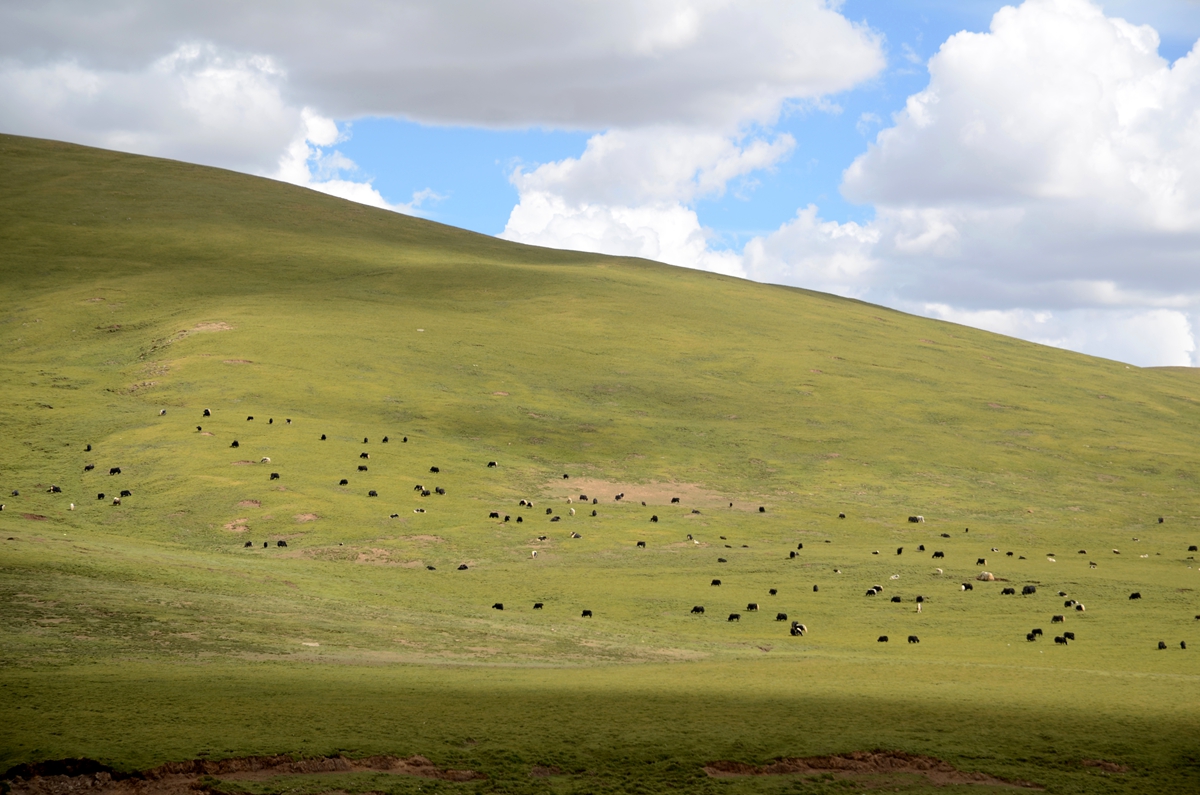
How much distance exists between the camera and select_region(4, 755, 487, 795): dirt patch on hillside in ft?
44.7

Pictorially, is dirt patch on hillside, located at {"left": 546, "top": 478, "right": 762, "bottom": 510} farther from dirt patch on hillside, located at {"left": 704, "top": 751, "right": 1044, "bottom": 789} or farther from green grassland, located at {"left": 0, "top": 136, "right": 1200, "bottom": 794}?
dirt patch on hillside, located at {"left": 704, "top": 751, "right": 1044, "bottom": 789}

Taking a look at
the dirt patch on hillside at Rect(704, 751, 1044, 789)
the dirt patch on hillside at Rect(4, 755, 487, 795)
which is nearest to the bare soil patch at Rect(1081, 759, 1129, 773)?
the dirt patch on hillside at Rect(704, 751, 1044, 789)

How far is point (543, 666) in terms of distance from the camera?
2356 cm

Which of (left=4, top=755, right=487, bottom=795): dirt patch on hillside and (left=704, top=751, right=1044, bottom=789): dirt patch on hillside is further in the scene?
(left=704, top=751, right=1044, bottom=789): dirt patch on hillside

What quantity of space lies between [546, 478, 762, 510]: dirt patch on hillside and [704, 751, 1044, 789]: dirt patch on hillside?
39229 millimetres

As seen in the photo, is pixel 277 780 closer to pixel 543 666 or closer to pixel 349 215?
pixel 543 666

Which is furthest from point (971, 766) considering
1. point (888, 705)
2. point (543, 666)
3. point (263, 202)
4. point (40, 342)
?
point (263, 202)

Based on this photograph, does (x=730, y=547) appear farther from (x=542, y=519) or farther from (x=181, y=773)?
(x=181, y=773)

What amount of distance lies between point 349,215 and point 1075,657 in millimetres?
127061

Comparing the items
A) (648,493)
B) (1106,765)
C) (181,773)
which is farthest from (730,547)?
(181,773)

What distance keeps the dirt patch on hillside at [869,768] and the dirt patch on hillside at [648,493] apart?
39229 mm

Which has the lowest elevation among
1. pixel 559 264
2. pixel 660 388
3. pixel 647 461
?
pixel 647 461

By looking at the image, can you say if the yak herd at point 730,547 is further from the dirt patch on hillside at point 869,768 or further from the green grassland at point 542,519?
the dirt patch on hillside at point 869,768

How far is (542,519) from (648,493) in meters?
10.5
